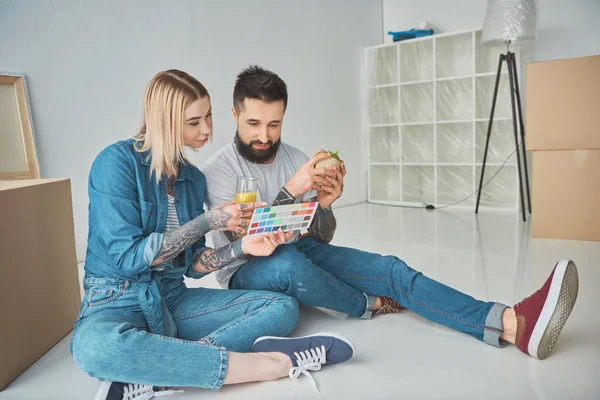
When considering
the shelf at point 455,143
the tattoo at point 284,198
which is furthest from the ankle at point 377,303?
the shelf at point 455,143

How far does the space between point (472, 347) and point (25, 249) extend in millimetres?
1334

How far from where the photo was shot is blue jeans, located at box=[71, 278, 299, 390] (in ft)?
4.14

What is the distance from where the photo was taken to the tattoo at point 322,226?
6.23 feet

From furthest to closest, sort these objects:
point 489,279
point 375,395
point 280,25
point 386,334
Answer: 1. point 280,25
2. point 489,279
3. point 386,334
4. point 375,395

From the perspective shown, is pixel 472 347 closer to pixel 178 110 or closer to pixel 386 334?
pixel 386 334

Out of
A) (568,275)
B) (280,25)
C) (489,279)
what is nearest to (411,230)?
(489,279)

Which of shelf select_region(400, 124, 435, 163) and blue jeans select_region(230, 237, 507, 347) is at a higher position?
shelf select_region(400, 124, 435, 163)

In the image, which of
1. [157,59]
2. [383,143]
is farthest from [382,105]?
[157,59]

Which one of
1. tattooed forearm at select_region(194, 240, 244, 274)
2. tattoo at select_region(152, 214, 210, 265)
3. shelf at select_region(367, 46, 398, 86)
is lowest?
tattooed forearm at select_region(194, 240, 244, 274)

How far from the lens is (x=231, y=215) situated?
1.45m

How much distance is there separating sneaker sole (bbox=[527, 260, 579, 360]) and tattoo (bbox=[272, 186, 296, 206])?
77 centimetres

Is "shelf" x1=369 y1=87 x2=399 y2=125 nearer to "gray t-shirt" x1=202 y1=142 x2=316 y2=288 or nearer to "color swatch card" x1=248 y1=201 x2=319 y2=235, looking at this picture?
"gray t-shirt" x1=202 y1=142 x2=316 y2=288

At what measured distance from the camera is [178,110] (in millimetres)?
1411

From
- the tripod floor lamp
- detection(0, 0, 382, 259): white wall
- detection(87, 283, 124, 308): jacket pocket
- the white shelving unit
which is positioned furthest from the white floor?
the white shelving unit
